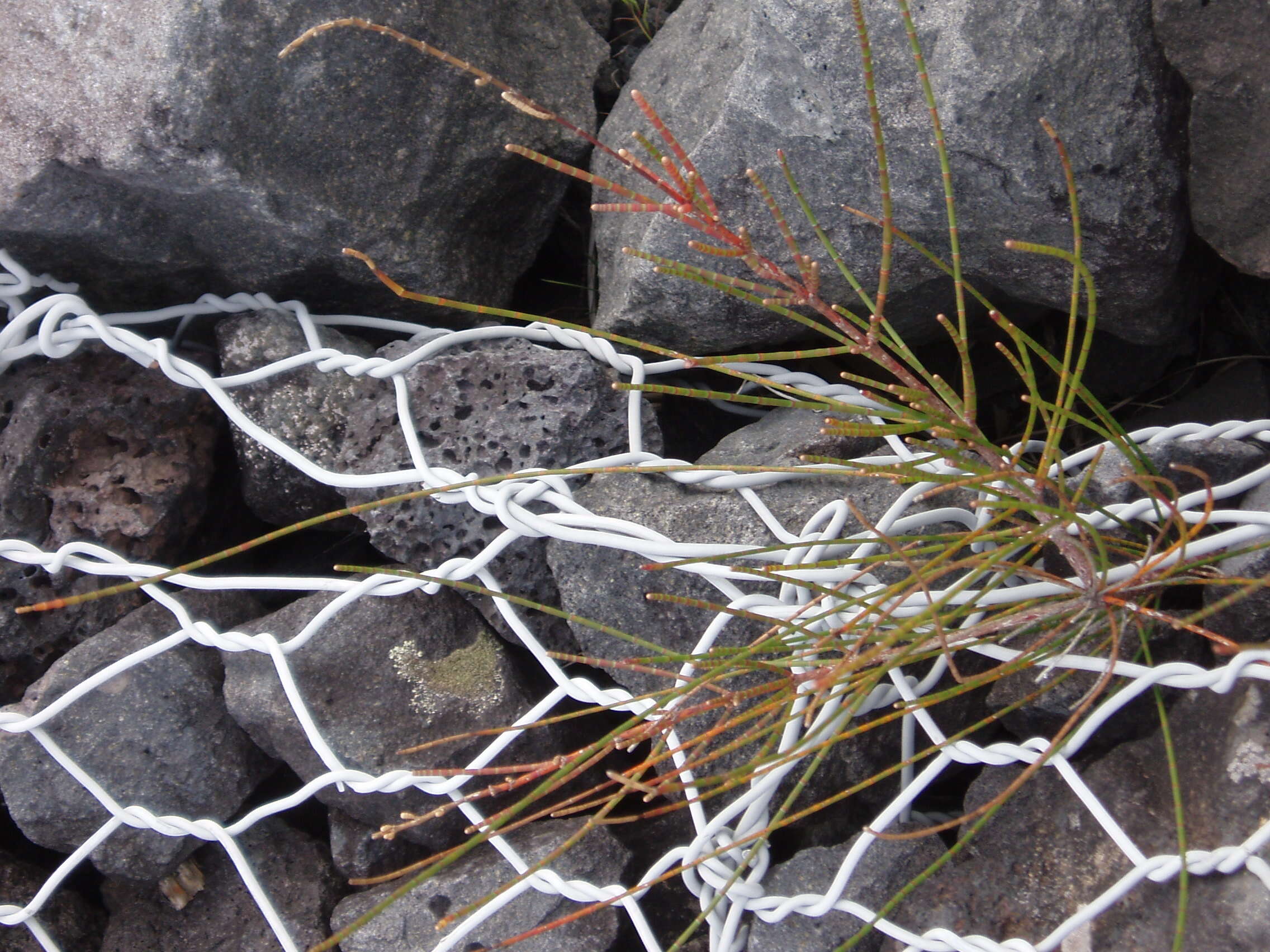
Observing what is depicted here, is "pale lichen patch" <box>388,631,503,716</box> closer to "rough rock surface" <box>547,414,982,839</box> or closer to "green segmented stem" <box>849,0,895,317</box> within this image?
"rough rock surface" <box>547,414,982,839</box>

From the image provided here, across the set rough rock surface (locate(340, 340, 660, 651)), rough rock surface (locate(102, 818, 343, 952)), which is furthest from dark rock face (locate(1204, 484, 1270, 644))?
rough rock surface (locate(102, 818, 343, 952))

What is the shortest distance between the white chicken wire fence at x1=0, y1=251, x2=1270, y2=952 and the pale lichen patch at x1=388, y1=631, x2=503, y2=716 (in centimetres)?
5

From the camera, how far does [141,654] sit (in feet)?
3.63

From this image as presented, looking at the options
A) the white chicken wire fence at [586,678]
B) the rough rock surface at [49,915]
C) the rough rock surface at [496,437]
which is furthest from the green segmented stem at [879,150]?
the rough rock surface at [49,915]

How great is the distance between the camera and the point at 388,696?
110 cm

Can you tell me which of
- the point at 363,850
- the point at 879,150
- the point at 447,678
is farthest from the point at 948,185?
the point at 363,850

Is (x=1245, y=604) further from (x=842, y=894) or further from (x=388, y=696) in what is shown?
(x=388, y=696)

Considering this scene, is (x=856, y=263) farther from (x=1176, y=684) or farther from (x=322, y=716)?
(x=322, y=716)

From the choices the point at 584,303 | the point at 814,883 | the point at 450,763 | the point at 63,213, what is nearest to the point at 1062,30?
the point at 584,303

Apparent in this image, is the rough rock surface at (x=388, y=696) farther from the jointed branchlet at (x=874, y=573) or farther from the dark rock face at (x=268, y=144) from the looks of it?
the dark rock face at (x=268, y=144)

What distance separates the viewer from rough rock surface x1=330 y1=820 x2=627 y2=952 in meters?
1.02

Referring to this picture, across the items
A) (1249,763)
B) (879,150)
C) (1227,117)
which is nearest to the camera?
(879,150)

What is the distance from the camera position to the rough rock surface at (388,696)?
109cm

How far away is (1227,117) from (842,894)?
793mm
